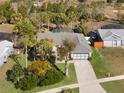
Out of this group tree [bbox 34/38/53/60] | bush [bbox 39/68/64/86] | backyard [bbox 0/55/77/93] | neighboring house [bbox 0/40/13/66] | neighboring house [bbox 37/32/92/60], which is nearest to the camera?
backyard [bbox 0/55/77/93]

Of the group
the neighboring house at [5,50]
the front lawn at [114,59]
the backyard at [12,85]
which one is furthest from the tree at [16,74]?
the front lawn at [114,59]

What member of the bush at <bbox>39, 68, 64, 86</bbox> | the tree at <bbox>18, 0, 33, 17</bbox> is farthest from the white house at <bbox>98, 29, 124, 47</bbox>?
the tree at <bbox>18, 0, 33, 17</bbox>

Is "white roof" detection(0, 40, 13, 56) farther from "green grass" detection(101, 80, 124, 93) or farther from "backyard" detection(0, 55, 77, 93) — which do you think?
"green grass" detection(101, 80, 124, 93)

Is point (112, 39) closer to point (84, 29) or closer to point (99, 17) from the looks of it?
point (84, 29)

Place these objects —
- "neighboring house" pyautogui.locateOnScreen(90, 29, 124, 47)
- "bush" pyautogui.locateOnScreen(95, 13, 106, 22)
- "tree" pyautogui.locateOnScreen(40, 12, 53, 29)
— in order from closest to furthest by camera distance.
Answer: "neighboring house" pyautogui.locateOnScreen(90, 29, 124, 47)
"tree" pyautogui.locateOnScreen(40, 12, 53, 29)
"bush" pyautogui.locateOnScreen(95, 13, 106, 22)

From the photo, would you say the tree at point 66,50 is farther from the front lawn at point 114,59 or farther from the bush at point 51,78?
the front lawn at point 114,59

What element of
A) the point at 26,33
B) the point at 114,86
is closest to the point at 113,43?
the point at 26,33
